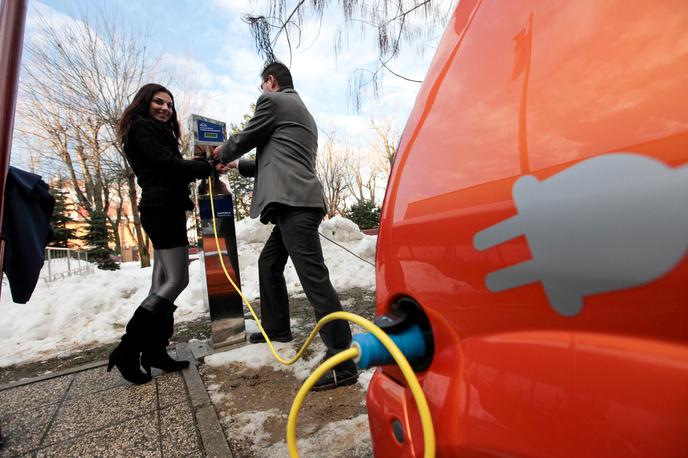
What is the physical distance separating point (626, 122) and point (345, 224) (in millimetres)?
8045

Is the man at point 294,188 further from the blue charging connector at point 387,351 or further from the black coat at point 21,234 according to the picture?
the blue charging connector at point 387,351

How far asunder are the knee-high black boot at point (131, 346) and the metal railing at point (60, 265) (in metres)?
6.93

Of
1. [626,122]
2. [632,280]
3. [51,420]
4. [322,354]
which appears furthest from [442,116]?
[51,420]

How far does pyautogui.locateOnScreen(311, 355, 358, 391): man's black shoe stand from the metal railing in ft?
26.0

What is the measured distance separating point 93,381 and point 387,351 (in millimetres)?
2630

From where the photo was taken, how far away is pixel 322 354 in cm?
261

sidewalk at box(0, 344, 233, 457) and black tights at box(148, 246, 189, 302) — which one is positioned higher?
black tights at box(148, 246, 189, 302)

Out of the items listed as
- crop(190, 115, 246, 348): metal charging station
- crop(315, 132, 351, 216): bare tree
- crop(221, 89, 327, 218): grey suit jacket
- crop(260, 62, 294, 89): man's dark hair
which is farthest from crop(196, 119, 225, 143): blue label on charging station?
crop(315, 132, 351, 216): bare tree

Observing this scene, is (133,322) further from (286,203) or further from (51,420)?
(286,203)

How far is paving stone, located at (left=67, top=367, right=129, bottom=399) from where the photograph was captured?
2.40 m

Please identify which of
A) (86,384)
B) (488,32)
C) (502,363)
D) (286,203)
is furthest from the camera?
(86,384)

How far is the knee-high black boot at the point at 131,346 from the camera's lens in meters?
2.28

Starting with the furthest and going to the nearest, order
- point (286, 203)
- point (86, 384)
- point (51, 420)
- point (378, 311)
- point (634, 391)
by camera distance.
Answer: point (86, 384), point (286, 203), point (51, 420), point (378, 311), point (634, 391)

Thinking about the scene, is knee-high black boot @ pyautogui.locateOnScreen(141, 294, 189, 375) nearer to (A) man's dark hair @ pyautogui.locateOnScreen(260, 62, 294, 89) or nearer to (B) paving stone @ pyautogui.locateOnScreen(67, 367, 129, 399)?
(B) paving stone @ pyautogui.locateOnScreen(67, 367, 129, 399)
